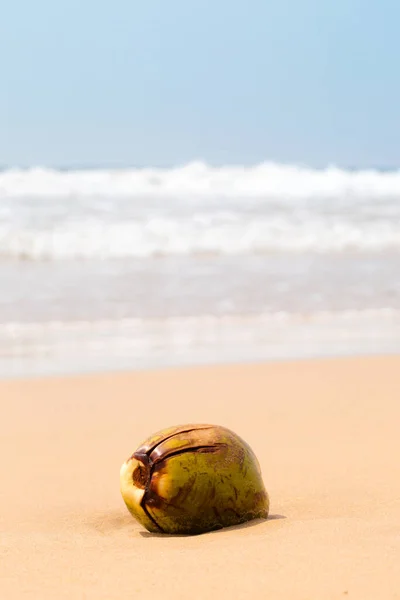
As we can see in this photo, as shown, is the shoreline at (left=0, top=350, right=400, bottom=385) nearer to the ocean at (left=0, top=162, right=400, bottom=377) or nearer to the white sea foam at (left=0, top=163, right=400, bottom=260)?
the ocean at (left=0, top=162, right=400, bottom=377)

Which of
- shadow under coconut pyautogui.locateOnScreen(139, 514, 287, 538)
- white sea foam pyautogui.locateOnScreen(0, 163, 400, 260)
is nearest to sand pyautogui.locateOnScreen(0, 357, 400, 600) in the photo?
shadow under coconut pyautogui.locateOnScreen(139, 514, 287, 538)

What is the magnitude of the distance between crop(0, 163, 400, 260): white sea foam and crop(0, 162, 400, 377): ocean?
0.04 meters

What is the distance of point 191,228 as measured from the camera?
14797mm

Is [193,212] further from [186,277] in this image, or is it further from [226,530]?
[226,530]

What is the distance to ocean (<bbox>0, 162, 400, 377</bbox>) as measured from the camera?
6133mm

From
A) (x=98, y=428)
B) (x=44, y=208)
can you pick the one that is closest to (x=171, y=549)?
(x=98, y=428)

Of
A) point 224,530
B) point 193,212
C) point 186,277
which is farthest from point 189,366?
point 193,212

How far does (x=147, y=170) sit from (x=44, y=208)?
952 cm

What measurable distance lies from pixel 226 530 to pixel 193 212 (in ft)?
51.8

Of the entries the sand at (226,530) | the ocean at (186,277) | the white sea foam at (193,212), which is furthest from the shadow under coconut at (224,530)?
the white sea foam at (193,212)

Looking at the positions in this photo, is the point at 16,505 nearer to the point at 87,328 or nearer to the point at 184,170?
the point at 87,328

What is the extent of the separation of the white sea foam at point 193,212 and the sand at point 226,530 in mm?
8181

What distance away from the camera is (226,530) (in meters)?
2.10

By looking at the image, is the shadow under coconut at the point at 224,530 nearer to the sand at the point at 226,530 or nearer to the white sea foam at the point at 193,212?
the sand at the point at 226,530
